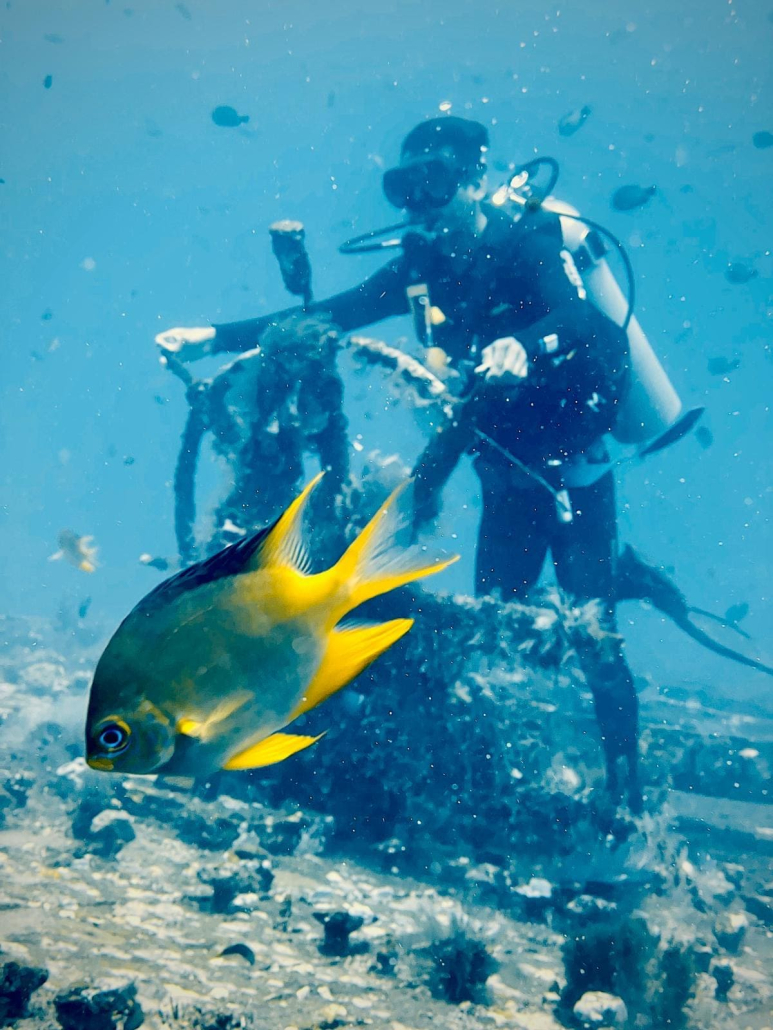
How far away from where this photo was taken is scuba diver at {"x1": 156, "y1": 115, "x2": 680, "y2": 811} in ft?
18.9

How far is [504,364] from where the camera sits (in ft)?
15.7

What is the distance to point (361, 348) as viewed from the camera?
5.66 metres

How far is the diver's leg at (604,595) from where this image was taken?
620 cm

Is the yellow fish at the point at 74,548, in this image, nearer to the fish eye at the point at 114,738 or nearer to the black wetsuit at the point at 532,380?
the black wetsuit at the point at 532,380

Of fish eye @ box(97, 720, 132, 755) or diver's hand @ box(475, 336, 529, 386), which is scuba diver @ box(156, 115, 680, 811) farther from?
fish eye @ box(97, 720, 132, 755)

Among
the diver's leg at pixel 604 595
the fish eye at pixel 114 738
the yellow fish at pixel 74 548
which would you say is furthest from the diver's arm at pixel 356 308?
the fish eye at pixel 114 738

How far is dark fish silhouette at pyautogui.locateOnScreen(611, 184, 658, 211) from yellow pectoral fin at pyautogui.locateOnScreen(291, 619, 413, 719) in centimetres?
1211

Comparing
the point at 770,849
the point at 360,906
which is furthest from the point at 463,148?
the point at 770,849

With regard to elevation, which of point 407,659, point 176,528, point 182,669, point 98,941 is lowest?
point 98,941

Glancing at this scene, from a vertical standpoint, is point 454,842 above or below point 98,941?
above

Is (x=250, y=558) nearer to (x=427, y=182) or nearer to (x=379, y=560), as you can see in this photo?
(x=379, y=560)

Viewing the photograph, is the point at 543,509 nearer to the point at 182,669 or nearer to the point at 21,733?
the point at 182,669

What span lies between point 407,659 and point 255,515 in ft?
6.75

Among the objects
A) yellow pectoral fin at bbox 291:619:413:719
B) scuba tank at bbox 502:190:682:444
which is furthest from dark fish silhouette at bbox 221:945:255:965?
scuba tank at bbox 502:190:682:444
